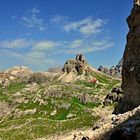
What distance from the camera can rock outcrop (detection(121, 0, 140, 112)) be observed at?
282ft

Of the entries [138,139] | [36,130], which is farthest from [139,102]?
[36,130]

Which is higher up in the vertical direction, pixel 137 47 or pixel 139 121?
pixel 137 47

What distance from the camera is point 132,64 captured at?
8950cm

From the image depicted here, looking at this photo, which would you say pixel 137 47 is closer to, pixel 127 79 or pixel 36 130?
pixel 127 79

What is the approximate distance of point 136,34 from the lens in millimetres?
91125

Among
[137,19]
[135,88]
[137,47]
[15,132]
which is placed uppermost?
[137,19]

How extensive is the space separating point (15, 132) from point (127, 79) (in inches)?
4119

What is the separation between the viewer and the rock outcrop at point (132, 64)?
86.0 m

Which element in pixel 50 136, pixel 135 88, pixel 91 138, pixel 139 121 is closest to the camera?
pixel 139 121

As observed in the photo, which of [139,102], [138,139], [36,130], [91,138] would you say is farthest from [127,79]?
[36,130]

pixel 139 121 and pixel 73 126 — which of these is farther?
pixel 73 126

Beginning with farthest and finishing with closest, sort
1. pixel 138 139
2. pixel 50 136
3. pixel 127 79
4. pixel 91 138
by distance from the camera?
pixel 50 136 → pixel 127 79 → pixel 91 138 → pixel 138 139

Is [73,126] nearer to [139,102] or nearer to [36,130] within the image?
[36,130]

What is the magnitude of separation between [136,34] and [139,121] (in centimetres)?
4843
